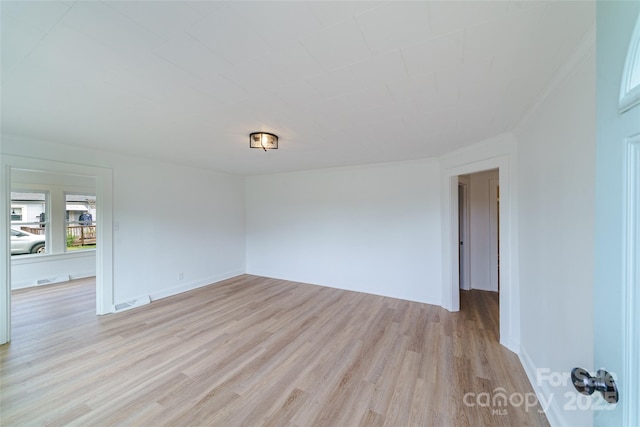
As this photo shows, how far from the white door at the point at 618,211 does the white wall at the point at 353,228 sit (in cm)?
331

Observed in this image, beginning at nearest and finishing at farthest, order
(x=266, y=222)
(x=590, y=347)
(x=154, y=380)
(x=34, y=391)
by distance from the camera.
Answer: (x=590, y=347) < (x=34, y=391) < (x=154, y=380) < (x=266, y=222)

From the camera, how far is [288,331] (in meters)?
3.02

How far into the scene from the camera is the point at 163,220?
4270 mm

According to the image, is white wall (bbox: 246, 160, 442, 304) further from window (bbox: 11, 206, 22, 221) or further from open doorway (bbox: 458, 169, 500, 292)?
window (bbox: 11, 206, 22, 221)

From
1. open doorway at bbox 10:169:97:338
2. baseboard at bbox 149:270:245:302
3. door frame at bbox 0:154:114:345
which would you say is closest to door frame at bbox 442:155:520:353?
Answer: baseboard at bbox 149:270:245:302

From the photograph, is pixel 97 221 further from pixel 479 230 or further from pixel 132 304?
pixel 479 230

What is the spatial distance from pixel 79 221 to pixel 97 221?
3.70 metres

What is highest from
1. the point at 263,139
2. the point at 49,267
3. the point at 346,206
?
the point at 263,139

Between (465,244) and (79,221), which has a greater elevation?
(79,221)

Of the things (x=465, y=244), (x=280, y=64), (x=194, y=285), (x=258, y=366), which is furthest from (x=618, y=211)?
(x=194, y=285)

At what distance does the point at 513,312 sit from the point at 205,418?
10.2 feet

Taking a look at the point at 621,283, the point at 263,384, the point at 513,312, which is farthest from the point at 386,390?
the point at 621,283

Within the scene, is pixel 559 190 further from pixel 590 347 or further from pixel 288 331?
pixel 288 331

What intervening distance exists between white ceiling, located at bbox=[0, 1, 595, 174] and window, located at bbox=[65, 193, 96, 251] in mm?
4340
